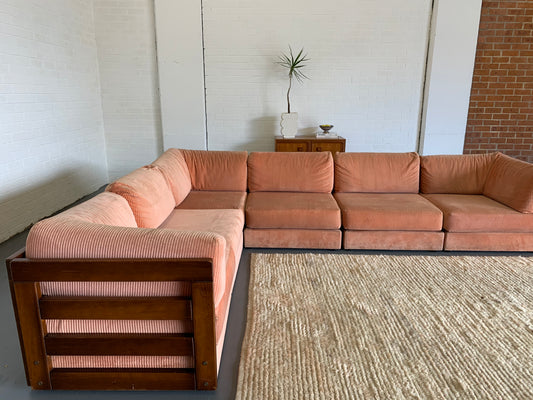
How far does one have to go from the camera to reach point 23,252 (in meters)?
1.68

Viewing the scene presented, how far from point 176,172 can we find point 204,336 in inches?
79.2

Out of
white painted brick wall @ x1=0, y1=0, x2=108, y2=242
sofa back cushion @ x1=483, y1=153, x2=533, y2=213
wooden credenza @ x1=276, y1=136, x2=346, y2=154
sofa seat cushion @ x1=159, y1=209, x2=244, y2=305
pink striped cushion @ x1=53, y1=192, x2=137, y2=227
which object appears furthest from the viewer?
wooden credenza @ x1=276, y1=136, x2=346, y2=154

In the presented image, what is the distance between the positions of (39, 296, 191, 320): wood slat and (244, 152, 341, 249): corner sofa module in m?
1.68

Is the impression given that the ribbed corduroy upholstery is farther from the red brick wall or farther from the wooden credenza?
the red brick wall

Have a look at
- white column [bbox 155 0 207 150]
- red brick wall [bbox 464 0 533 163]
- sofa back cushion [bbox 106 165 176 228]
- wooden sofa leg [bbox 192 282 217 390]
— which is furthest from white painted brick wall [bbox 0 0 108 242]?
red brick wall [bbox 464 0 533 163]

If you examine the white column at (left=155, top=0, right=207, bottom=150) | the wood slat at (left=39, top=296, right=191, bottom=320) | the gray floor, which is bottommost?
the gray floor

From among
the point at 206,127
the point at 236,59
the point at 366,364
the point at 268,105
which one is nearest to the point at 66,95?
the point at 206,127

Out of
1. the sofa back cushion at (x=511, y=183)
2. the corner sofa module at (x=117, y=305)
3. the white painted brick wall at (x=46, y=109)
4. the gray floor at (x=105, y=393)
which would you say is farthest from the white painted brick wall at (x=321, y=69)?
the corner sofa module at (x=117, y=305)

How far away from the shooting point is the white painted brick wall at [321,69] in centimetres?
520

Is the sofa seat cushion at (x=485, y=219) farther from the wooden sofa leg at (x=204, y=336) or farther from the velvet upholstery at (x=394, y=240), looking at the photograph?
the wooden sofa leg at (x=204, y=336)

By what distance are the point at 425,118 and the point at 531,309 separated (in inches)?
137

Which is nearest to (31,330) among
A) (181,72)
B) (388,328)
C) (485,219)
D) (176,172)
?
(388,328)

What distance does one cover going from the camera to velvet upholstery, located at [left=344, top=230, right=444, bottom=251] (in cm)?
331

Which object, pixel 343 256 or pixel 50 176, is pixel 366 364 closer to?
pixel 343 256
